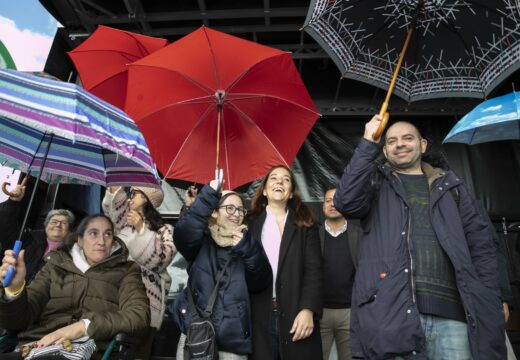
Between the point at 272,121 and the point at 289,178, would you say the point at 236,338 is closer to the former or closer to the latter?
the point at 289,178

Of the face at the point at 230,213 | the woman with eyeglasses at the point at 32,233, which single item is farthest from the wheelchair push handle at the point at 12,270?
the face at the point at 230,213

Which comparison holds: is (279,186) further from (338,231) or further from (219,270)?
(338,231)

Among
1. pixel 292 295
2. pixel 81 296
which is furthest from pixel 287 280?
pixel 81 296

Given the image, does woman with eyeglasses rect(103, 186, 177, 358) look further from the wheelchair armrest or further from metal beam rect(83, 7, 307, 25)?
metal beam rect(83, 7, 307, 25)

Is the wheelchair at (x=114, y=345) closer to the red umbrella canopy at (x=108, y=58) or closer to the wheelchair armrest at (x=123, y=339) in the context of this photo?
the wheelchair armrest at (x=123, y=339)

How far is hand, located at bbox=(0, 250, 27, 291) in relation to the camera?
73.8 inches

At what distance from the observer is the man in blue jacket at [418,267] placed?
1745 mm

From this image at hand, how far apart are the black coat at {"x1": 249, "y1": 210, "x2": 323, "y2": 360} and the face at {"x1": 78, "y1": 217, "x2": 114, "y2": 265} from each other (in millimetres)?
872

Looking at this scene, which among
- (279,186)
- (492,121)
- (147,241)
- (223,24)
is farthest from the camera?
(223,24)

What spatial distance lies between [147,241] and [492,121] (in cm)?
257

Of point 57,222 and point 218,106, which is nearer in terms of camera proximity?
point 218,106

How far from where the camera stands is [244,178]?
326cm

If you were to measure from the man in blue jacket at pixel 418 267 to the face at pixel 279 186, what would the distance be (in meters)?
0.71

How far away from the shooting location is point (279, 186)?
8.99ft
